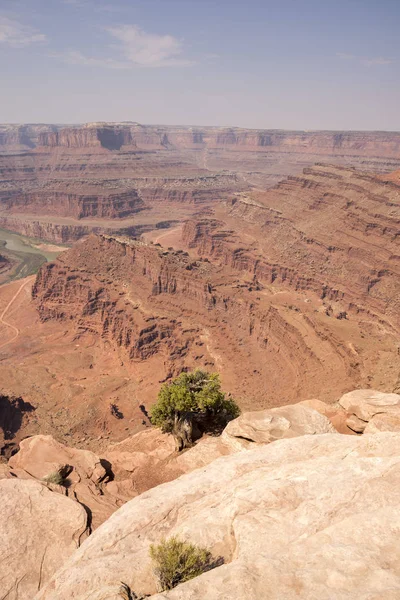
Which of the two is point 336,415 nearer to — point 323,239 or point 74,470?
point 74,470

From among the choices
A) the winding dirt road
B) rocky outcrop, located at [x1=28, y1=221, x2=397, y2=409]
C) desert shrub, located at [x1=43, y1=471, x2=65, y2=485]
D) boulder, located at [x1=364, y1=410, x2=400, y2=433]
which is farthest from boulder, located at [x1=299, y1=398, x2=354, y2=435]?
the winding dirt road

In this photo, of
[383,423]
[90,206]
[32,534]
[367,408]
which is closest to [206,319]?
[367,408]

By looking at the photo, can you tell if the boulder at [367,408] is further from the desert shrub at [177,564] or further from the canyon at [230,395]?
→ the desert shrub at [177,564]

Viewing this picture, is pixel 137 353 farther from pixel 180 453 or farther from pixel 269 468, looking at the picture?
pixel 269 468

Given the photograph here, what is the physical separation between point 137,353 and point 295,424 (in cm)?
4411

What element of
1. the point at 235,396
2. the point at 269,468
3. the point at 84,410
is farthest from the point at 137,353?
the point at 269,468

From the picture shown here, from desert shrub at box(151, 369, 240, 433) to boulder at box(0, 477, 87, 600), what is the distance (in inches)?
449

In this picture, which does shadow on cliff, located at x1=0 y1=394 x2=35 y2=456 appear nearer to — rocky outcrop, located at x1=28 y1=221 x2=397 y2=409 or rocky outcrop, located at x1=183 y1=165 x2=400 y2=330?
rocky outcrop, located at x1=28 y1=221 x2=397 y2=409

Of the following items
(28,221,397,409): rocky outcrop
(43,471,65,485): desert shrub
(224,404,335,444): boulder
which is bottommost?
(28,221,397,409): rocky outcrop

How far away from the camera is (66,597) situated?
12227 millimetres

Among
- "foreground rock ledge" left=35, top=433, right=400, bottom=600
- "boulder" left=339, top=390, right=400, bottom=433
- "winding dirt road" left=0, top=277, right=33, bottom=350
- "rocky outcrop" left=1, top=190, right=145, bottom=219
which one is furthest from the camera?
"rocky outcrop" left=1, top=190, right=145, bottom=219

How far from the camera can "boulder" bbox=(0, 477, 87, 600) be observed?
14.9 metres

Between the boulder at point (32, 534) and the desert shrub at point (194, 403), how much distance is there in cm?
1140

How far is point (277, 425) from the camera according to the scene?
76.1 ft
